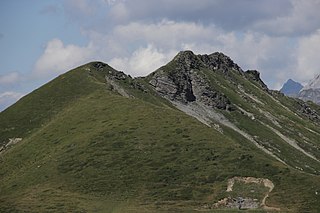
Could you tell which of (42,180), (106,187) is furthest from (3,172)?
(106,187)

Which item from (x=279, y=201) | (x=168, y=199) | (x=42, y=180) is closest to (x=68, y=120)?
(x=42, y=180)

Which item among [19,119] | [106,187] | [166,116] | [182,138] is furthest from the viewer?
[19,119]

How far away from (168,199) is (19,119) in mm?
86544

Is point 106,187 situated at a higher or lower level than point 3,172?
lower

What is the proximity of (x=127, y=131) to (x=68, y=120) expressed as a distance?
83.8 ft

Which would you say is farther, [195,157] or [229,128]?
[229,128]

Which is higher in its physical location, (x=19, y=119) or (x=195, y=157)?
(x=19, y=119)

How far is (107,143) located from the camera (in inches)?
4385

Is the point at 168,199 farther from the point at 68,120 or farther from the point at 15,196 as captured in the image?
the point at 68,120

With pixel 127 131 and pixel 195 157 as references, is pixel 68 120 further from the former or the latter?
pixel 195 157

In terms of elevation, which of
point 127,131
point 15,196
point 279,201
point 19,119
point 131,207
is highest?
point 19,119

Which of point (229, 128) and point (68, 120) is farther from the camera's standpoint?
point (229, 128)

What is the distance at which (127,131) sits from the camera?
4560 inches

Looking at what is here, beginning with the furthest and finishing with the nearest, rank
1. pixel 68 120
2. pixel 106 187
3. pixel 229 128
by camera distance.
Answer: pixel 229 128 < pixel 68 120 < pixel 106 187
